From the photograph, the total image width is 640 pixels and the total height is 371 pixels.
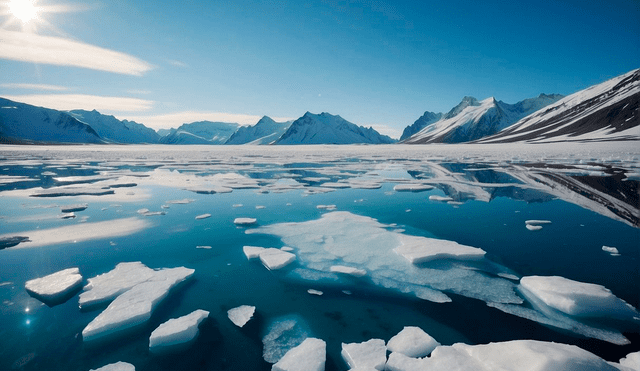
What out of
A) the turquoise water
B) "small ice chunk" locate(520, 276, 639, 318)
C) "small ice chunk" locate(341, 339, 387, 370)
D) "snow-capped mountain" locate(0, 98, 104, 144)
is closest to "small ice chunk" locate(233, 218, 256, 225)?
the turquoise water

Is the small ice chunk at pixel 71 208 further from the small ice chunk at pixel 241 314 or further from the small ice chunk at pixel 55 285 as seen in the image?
the small ice chunk at pixel 241 314

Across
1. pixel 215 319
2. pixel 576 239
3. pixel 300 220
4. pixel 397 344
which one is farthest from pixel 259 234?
pixel 576 239

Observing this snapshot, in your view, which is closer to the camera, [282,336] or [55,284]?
[282,336]

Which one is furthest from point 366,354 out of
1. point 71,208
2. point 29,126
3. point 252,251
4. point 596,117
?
point 29,126

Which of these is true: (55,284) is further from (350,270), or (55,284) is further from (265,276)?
(350,270)

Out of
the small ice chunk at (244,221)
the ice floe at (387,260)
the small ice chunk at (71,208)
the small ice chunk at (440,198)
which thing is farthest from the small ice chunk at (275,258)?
the small ice chunk at (71,208)

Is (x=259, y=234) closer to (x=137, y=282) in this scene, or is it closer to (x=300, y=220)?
(x=300, y=220)

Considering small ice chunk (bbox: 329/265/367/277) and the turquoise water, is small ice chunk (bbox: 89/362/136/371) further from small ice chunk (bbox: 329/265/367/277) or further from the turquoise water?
small ice chunk (bbox: 329/265/367/277)
